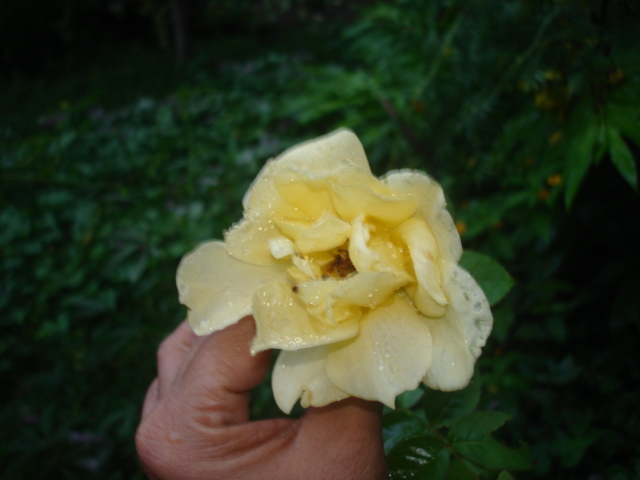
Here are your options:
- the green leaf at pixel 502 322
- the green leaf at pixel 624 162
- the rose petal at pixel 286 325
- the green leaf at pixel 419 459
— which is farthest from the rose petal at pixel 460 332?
the green leaf at pixel 502 322

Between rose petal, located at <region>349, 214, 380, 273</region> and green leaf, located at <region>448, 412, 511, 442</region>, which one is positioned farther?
green leaf, located at <region>448, 412, 511, 442</region>

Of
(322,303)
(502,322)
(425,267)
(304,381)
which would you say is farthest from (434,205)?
(502,322)

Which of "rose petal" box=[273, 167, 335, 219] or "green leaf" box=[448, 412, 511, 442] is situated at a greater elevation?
"rose petal" box=[273, 167, 335, 219]

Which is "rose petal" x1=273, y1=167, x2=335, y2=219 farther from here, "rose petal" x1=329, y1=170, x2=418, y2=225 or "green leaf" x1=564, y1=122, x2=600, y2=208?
"green leaf" x1=564, y1=122, x2=600, y2=208

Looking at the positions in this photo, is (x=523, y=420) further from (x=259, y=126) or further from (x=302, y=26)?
(x=302, y=26)

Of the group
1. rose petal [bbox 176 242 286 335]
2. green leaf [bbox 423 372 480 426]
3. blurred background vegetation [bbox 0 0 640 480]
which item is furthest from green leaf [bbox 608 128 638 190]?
rose petal [bbox 176 242 286 335]

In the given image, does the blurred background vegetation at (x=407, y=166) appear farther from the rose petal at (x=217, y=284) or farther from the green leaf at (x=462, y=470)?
the rose petal at (x=217, y=284)
